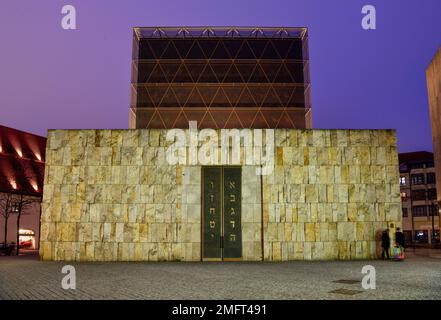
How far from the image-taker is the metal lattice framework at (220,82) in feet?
159

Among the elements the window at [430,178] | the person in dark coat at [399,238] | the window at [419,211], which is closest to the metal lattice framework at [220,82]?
the person in dark coat at [399,238]

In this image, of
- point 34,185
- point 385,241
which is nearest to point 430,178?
point 385,241

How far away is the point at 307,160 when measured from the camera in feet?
67.7

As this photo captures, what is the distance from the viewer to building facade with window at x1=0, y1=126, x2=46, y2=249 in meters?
41.2

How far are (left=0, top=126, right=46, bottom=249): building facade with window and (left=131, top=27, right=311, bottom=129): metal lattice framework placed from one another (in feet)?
38.7

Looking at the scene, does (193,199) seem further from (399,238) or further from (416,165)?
(416,165)

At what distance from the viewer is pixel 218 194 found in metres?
20.5

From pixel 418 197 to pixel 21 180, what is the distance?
67.1 metres

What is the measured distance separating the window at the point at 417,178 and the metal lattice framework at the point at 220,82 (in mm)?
40852

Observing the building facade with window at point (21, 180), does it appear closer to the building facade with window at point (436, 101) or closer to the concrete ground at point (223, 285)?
the concrete ground at point (223, 285)

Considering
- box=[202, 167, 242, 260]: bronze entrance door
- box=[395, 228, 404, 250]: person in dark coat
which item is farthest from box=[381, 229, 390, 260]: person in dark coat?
box=[202, 167, 242, 260]: bronze entrance door

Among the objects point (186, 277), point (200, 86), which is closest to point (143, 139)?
point (186, 277)
